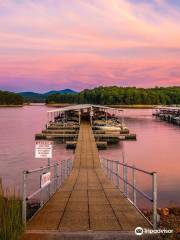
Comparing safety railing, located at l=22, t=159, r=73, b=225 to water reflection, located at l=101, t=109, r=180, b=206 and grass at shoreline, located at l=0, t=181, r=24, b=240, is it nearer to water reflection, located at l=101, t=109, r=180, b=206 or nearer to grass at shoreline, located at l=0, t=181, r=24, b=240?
grass at shoreline, located at l=0, t=181, r=24, b=240

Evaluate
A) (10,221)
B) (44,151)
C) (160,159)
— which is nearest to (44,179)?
(10,221)

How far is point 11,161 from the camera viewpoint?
125 feet

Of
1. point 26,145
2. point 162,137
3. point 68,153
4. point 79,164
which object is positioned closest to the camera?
point 79,164

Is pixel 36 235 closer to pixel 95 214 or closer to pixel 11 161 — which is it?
pixel 95 214

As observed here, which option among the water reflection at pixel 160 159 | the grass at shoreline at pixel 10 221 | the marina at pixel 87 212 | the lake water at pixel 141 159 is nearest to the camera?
the grass at shoreline at pixel 10 221

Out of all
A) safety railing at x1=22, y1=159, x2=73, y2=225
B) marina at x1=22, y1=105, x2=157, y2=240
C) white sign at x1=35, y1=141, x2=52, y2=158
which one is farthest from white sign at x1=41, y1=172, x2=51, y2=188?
white sign at x1=35, y1=141, x2=52, y2=158

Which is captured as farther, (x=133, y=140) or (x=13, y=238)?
(x=133, y=140)

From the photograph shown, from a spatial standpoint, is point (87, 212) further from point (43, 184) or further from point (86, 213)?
point (43, 184)

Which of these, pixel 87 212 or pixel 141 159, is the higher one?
pixel 87 212

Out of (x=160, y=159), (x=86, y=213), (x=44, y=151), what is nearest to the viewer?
(x=86, y=213)

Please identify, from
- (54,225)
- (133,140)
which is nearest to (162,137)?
(133,140)

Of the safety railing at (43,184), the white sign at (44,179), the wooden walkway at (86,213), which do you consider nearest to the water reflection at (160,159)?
the safety railing at (43,184)

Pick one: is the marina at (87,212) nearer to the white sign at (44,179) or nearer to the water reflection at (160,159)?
the white sign at (44,179)

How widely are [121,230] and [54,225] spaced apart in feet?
4.32
